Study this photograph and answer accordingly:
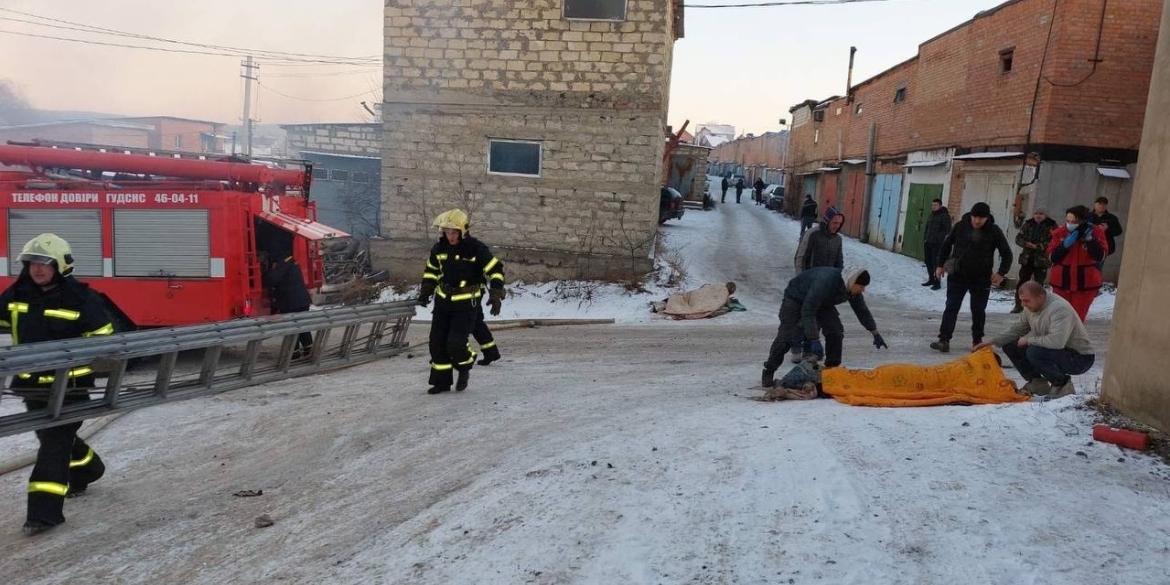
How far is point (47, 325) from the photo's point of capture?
4.52 metres

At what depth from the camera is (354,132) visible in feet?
94.5

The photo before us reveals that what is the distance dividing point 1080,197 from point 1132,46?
283 centimetres

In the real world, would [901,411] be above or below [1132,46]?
below

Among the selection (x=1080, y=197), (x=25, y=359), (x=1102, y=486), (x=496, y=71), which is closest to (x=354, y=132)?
(x=496, y=71)

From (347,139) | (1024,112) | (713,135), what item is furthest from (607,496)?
(713,135)

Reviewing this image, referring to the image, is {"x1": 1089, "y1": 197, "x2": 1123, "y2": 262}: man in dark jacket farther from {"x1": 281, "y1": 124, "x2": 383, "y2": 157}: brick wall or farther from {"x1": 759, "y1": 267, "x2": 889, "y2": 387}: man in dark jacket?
{"x1": 281, "y1": 124, "x2": 383, "y2": 157}: brick wall

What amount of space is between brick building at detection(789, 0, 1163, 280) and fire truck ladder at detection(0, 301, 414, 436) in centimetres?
1225

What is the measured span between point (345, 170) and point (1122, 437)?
27.4m

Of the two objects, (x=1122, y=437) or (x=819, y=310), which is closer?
(x=1122, y=437)

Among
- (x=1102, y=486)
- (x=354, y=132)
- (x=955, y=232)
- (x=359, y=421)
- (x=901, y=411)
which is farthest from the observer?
(x=354, y=132)

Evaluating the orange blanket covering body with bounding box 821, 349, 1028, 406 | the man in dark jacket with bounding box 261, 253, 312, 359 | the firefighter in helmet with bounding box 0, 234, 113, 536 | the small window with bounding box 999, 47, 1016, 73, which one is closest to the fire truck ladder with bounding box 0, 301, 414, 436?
the firefighter in helmet with bounding box 0, 234, 113, 536

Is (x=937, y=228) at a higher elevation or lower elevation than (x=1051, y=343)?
higher

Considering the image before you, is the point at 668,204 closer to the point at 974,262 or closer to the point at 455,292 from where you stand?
the point at 974,262

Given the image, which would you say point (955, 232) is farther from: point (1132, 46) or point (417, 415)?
point (1132, 46)
